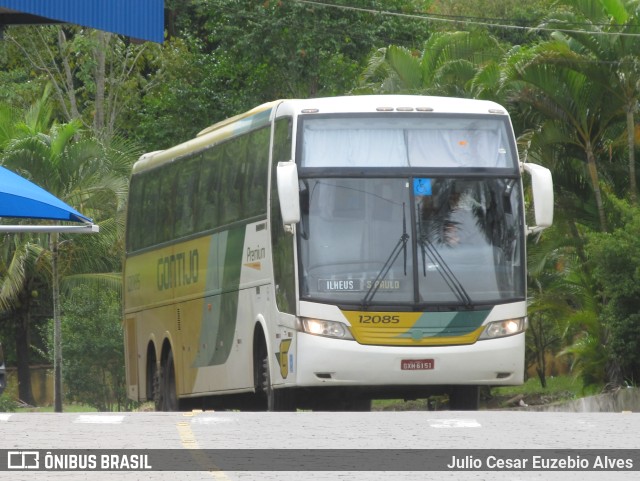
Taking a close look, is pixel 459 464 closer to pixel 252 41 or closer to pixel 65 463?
pixel 65 463

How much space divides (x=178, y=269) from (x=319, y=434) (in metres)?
10.2

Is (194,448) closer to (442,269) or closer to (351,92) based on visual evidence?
(442,269)

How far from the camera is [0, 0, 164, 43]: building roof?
21.0 metres

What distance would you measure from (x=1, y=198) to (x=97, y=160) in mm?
17951

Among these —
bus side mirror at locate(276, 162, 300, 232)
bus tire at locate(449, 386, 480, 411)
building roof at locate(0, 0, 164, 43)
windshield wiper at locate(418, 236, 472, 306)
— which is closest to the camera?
bus side mirror at locate(276, 162, 300, 232)

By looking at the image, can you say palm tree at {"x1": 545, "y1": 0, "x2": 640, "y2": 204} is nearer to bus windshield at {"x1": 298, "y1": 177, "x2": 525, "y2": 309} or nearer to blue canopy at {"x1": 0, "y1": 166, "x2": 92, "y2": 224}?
bus windshield at {"x1": 298, "y1": 177, "x2": 525, "y2": 309}

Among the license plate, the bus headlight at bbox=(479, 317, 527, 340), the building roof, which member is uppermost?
the building roof

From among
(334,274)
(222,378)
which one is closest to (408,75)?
(222,378)

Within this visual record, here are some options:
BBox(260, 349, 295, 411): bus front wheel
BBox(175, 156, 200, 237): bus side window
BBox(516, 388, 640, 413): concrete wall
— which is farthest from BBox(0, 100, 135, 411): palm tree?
BBox(260, 349, 295, 411): bus front wheel

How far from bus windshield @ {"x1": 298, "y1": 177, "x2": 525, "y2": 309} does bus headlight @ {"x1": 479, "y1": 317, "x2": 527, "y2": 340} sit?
0.26 metres

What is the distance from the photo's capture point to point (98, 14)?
22.2m

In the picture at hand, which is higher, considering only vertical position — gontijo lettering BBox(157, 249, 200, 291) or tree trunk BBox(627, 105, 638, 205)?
tree trunk BBox(627, 105, 638, 205)

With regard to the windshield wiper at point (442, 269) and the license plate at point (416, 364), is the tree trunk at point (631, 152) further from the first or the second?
the license plate at point (416, 364)

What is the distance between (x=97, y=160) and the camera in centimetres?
3378
